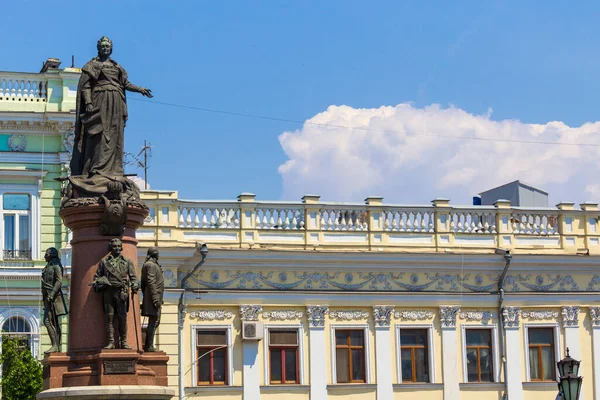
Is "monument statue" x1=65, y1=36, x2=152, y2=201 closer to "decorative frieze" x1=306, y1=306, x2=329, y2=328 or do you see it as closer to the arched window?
the arched window

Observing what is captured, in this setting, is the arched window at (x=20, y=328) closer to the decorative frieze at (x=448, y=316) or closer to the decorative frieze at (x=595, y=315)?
the decorative frieze at (x=448, y=316)

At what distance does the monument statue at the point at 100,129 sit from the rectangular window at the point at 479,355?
57.8 feet

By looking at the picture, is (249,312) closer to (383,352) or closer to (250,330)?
(250,330)

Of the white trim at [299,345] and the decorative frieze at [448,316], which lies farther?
the decorative frieze at [448,316]

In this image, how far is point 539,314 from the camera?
34.8 meters

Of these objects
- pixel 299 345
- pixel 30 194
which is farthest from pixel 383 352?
pixel 30 194

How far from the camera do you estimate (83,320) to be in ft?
57.3

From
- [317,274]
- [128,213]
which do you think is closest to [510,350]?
[317,274]


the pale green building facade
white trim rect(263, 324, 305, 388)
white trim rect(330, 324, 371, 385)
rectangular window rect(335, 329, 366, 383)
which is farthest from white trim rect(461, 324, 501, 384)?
the pale green building facade

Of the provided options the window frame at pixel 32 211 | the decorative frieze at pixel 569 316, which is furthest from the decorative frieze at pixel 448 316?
the window frame at pixel 32 211

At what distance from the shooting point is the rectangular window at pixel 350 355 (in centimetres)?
3341

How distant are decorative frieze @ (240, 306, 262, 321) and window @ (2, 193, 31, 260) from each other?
5.24 m

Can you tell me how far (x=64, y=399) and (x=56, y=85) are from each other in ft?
59.6

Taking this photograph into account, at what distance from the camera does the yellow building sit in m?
32.6
